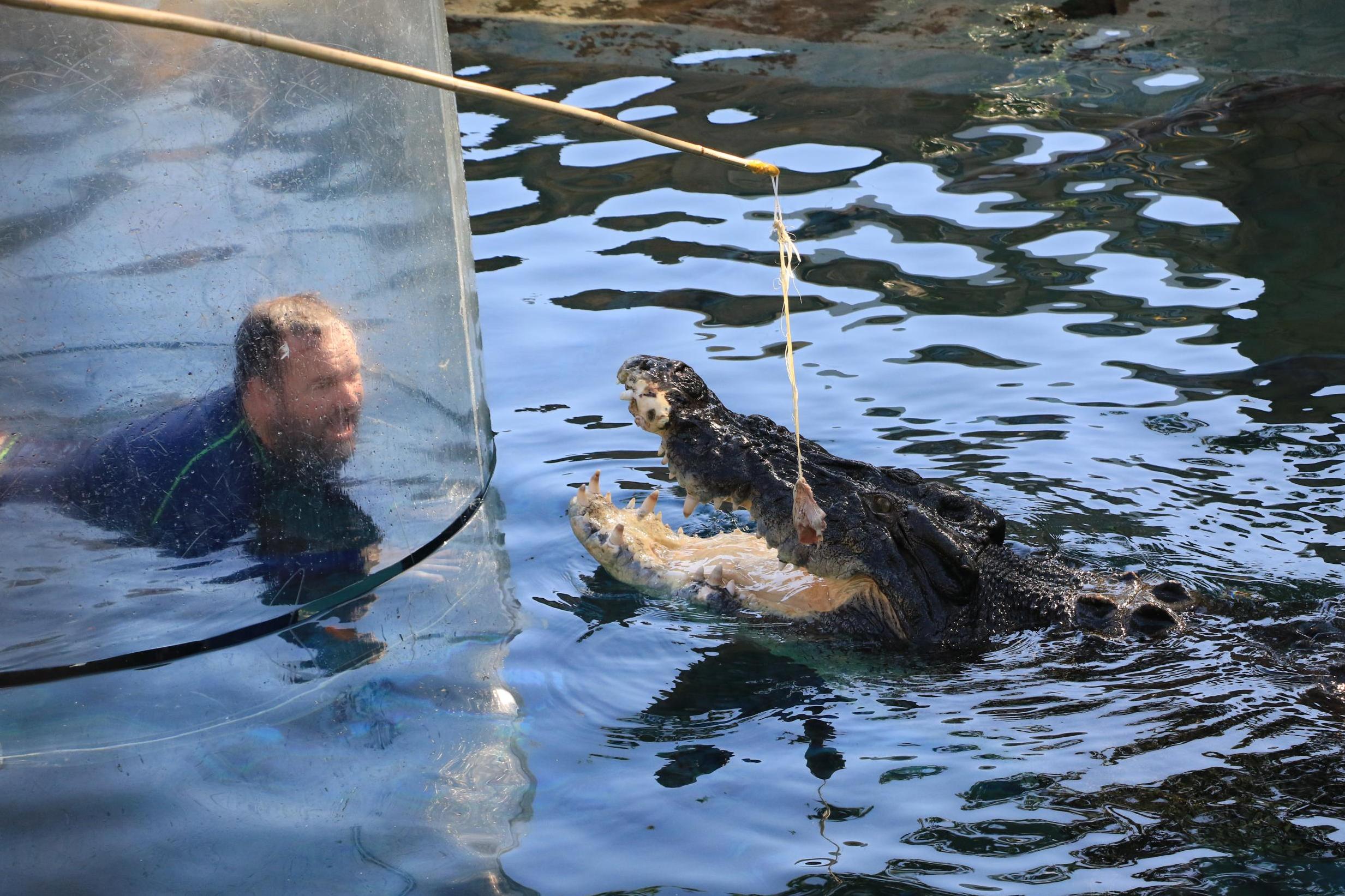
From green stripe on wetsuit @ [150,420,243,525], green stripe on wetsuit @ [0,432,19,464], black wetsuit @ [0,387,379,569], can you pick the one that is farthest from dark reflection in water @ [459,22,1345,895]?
green stripe on wetsuit @ [0,432,19,464]

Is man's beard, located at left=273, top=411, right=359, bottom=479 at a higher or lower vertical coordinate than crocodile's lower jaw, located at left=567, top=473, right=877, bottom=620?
higher

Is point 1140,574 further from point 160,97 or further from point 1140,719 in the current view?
point 160,97

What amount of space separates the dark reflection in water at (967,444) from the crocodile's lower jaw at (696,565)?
11 centimetres

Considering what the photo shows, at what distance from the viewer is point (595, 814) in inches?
126

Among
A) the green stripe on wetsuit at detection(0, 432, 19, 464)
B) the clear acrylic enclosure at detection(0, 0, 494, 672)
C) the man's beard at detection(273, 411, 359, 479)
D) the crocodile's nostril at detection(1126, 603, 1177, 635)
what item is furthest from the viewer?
the crocodile's nostril at detection(1126, 603, 1177, 635)

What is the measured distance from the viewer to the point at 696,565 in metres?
4.30

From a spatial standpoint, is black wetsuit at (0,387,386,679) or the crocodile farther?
the crocodile

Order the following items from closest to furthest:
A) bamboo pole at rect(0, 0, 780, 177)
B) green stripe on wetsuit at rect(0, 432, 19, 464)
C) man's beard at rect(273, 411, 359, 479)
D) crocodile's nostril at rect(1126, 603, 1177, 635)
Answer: bamboo pole at rect(0, 0, 780, 177)
green stripe on wetsuit at rect(0, 432, 19, 464)
man's beard at rect(273, 411, 359, 479)
crocodile's nostril at rect(1126, 603, 1177, 635)

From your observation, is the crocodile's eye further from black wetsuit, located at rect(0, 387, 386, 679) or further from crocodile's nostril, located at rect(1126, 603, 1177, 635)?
black wetsuit, located at rect(0, 387, 386, 679)

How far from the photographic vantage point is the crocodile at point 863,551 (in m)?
4.03

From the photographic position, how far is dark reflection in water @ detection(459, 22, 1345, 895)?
3.19m

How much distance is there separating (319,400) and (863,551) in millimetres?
1627

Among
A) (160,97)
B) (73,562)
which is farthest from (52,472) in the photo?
(160,97)

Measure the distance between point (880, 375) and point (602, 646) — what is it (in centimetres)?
235
